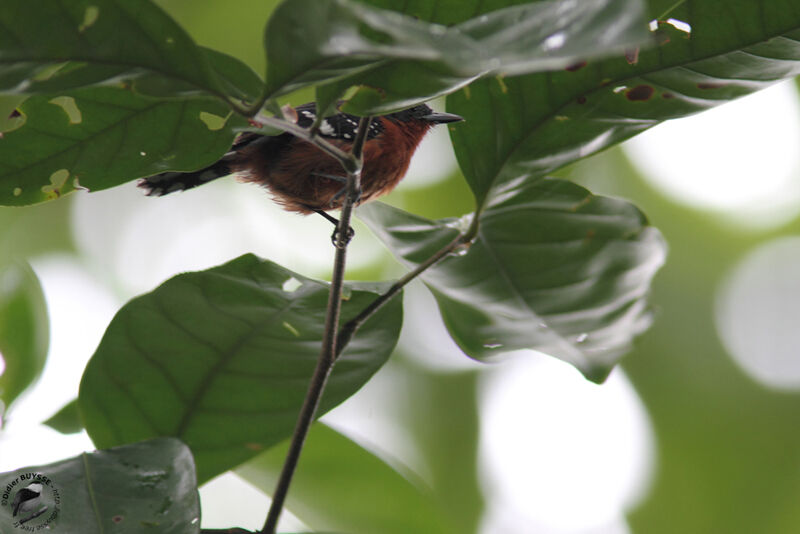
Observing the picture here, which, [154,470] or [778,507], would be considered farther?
[778,507]

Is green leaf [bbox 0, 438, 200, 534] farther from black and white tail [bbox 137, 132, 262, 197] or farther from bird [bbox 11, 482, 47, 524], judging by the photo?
black and white tail [bbox 137, 132, 262, 197]

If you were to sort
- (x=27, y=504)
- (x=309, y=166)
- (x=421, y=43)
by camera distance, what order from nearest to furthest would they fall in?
1. (x=421, y=43)
2. (x=27, y=504)
3. (x=309, y=166)

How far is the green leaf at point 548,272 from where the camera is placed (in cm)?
158

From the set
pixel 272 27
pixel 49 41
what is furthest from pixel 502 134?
pixel 49 41

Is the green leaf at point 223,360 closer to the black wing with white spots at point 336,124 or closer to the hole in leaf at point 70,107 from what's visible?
the hole in leaf at point 70,107

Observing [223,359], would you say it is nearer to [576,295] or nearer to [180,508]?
[180,508]

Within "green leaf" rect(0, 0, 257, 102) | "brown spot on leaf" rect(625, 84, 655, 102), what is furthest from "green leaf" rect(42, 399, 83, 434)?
"brown spot on leaf" rect(625, 84, 655, 102)

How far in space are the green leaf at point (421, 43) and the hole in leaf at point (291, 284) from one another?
53 centimetres

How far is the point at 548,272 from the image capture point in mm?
1639

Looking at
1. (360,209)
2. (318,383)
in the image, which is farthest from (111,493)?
(360,209)

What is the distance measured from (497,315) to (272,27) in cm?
85

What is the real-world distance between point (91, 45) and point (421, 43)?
1.75ft

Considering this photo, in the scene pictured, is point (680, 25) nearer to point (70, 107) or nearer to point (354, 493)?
point (70, 107)

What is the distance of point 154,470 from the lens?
1.33 meters
